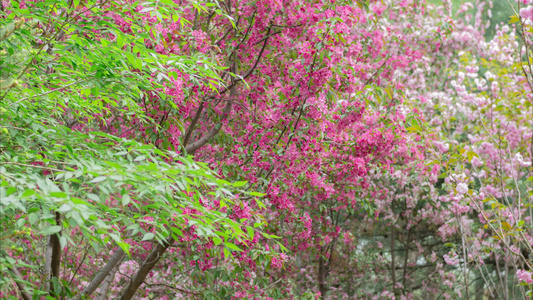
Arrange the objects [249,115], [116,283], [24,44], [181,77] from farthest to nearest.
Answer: [116,283], [249,115], [181,77], [24,44]

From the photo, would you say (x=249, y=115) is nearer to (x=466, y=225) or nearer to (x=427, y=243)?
(x=466, y=225)

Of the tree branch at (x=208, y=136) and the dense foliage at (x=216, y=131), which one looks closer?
the dense foliage at (x=216, y=131)

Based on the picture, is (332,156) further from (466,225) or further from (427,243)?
(427,243)

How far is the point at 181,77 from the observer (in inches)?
144

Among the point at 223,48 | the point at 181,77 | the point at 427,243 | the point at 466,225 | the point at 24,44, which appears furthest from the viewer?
the point at 427,243

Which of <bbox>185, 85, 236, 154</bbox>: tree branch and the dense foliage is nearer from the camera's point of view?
the dense foliage

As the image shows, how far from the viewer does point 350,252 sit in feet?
28.8

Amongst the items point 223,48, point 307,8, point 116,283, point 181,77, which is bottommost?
point 116,283

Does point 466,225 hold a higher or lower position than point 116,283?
higher

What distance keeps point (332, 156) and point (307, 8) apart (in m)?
1.57

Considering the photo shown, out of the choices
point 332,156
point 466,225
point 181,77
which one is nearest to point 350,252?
point 466,225

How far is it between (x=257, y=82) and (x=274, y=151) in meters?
0.75

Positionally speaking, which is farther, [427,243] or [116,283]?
[427,243]

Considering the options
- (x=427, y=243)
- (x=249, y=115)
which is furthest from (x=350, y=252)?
(x=249, y=115)
